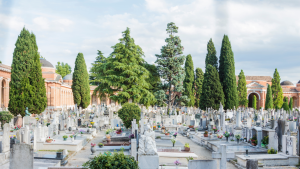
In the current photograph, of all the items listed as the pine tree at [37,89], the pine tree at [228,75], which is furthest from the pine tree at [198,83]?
the pine tree at [37,89]

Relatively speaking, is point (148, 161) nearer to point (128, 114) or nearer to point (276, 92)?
point (128, 114)

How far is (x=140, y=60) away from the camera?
32.8 meters

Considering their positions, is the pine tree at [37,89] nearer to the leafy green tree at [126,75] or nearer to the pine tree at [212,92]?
the leafy green tree at [126,75]

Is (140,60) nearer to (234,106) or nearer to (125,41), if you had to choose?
(125,41)

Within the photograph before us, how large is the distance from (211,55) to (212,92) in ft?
28.4

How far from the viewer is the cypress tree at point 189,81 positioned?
39.2 m

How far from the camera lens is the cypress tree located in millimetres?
39188

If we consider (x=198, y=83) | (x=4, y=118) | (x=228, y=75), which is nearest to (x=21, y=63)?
(x=4, y=118)

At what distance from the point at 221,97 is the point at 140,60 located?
38.2 ft

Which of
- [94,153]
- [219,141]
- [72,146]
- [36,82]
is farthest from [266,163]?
[36,82]

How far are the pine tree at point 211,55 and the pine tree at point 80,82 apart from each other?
19.0m

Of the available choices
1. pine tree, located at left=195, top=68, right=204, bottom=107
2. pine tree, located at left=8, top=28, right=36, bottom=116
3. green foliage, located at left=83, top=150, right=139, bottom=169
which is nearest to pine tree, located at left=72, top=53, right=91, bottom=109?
pine tree, located at left=8, top=28, right=36, bottom=116

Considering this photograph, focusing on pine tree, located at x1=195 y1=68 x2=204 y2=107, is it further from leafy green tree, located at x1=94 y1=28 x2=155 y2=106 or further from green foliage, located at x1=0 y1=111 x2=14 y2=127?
green foliage, located at x1=0 y1=111 x2=14 y2=127

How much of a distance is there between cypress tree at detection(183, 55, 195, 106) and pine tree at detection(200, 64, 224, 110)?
7645 mm
